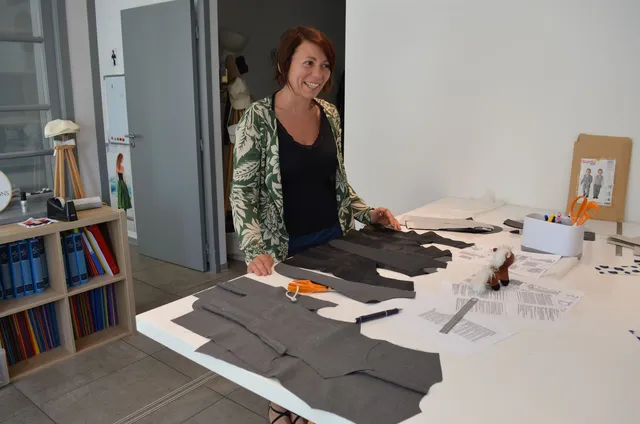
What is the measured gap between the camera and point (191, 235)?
13.0 feet

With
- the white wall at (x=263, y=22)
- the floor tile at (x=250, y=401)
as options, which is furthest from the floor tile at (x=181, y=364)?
the white wall at (x=263, y=22)

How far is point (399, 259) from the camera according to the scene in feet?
4.79

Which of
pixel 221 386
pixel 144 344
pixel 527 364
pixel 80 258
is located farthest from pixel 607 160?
pixel 80 258

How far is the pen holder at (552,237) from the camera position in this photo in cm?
152

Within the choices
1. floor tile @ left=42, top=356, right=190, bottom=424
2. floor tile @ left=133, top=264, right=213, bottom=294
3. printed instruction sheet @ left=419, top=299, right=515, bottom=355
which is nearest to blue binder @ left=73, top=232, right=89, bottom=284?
floor tile @ left=42, top=356, right=190, bottom=424

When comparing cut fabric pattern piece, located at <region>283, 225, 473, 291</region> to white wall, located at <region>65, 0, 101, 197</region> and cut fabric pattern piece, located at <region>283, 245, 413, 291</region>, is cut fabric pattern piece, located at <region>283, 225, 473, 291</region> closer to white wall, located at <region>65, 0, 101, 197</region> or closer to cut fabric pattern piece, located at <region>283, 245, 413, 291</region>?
cut fabric pattern piece, located at <region>283, 245, 413, 291</region>

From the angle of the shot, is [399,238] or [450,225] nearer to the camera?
[399,238]

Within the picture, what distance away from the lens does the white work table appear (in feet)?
2.59

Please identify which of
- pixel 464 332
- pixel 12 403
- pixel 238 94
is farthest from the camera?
pixel 238 94

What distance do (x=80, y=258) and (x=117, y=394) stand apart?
0.81 m

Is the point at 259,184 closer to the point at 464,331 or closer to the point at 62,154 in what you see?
the point at 464,331

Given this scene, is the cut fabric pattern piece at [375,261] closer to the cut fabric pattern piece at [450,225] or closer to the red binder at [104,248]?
the cut fabric pattern piece at [450,225]

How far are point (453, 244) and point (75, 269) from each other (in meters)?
2.11

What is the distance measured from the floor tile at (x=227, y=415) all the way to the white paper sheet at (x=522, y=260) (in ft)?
4.01
